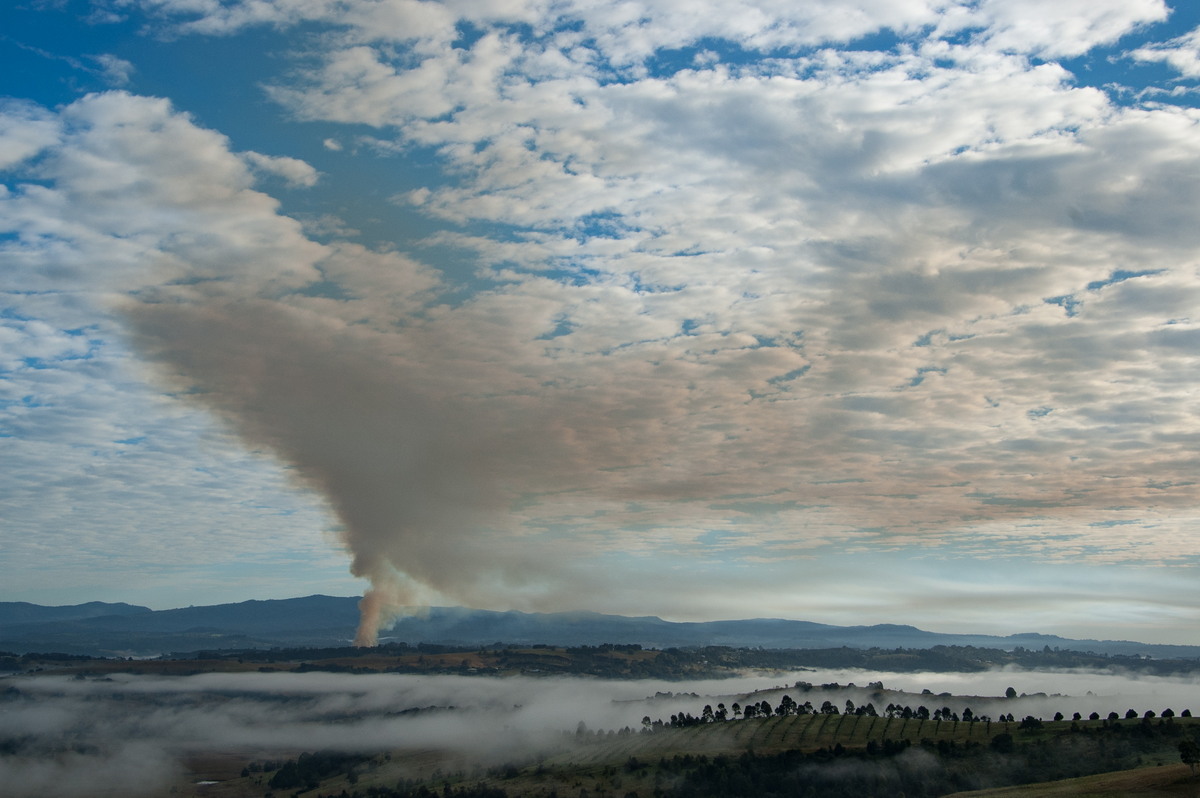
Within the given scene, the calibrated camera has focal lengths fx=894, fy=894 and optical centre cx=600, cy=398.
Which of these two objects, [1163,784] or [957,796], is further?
[957,796]

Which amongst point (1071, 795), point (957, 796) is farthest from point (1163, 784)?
point (957, 796)

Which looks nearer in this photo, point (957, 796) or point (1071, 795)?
point (1071, 795)

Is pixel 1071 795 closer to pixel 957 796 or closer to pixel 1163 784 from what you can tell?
pixel 1163 784
